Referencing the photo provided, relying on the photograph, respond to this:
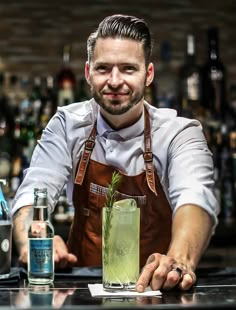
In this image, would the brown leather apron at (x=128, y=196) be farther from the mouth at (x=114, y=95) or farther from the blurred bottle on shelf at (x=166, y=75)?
the blurred bottle on shelf at (x=166, y=75)

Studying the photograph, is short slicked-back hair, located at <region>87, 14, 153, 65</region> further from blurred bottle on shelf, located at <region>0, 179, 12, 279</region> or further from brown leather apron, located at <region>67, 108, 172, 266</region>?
blurred bottle on shelf, located at <region>0, 179, 12, 279</region>

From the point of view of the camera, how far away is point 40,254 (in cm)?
158

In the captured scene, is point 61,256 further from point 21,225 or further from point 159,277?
point 159,277

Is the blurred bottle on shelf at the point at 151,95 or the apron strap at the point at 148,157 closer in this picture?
the apron strap at the point at 148,157

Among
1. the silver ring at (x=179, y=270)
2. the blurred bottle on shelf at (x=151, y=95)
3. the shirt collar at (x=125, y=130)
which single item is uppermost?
the blurred bottle on shelf at (x=151, y=95)

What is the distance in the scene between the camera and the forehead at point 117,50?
1.96 m

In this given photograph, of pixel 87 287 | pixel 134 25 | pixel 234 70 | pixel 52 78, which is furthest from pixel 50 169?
pixel 234 70

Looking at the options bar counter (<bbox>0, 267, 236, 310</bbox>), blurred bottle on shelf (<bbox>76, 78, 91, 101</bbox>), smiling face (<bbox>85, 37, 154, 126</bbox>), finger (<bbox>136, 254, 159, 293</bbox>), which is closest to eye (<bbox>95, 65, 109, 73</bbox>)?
smiling face (<bbox>85, 37, 154, 126</bbox>)

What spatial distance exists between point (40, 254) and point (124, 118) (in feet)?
2.27

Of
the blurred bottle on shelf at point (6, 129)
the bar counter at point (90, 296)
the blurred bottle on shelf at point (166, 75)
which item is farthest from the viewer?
the blurred bottle on shelf at point (166, 75)

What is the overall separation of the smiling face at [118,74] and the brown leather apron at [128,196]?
8.7 inches

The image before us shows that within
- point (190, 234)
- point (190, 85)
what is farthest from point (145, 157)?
point (190, 85)

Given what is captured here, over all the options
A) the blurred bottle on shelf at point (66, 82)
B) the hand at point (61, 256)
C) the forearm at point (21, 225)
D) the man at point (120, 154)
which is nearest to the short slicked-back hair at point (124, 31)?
the man at point (120, 154)

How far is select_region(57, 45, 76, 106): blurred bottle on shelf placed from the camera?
11.8ft
